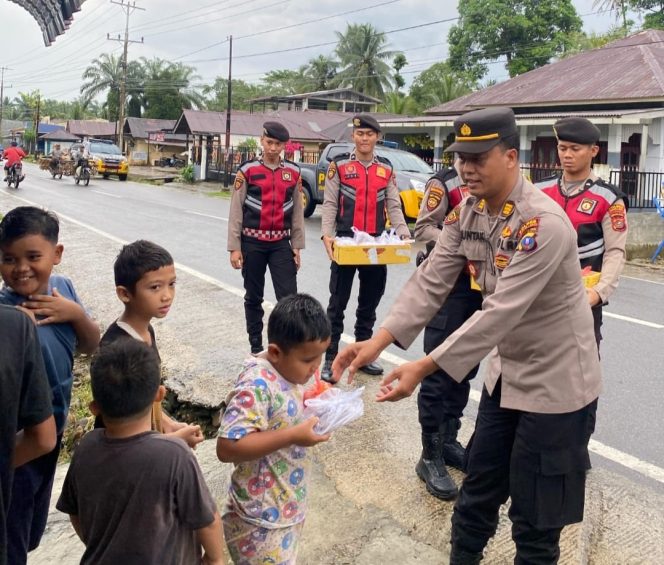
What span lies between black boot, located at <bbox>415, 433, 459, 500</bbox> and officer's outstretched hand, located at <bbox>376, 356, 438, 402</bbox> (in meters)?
1.24

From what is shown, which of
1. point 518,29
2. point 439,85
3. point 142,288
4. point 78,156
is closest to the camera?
point 142,288

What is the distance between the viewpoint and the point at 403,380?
7.80ft

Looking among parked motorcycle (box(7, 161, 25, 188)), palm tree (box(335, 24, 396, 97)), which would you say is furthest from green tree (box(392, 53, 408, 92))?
parked motorcycle (box(7, 161, 25, 188))

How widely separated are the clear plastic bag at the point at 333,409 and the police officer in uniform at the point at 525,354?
0.57 feet

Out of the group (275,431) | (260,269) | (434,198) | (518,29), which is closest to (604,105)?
(260,269)

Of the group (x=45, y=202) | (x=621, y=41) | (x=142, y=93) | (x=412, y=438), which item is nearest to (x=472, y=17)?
(x=621, y=41)

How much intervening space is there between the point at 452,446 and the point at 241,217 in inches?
98.1

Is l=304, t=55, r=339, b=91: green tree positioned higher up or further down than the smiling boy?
higher up

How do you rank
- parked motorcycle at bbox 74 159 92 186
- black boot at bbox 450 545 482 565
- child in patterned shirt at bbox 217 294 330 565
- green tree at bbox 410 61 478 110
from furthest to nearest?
green tree at bbox 410 61 478 110
parked motorcycle at bbox 74 159 92 186
black boot at bbox 450 545 482 565
child in patterned shirt at bbox 217 294 330 565

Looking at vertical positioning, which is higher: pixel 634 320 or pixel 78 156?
pixel 78 156

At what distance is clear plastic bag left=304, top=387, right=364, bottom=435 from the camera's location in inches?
85.8

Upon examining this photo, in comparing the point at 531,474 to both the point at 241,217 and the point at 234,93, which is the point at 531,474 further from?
the point at 234,93

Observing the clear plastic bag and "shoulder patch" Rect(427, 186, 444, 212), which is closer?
the clear plastic bag

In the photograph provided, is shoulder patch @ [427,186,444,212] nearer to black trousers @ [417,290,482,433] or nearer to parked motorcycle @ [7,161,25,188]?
black trousers @ [417,290,482,433]
